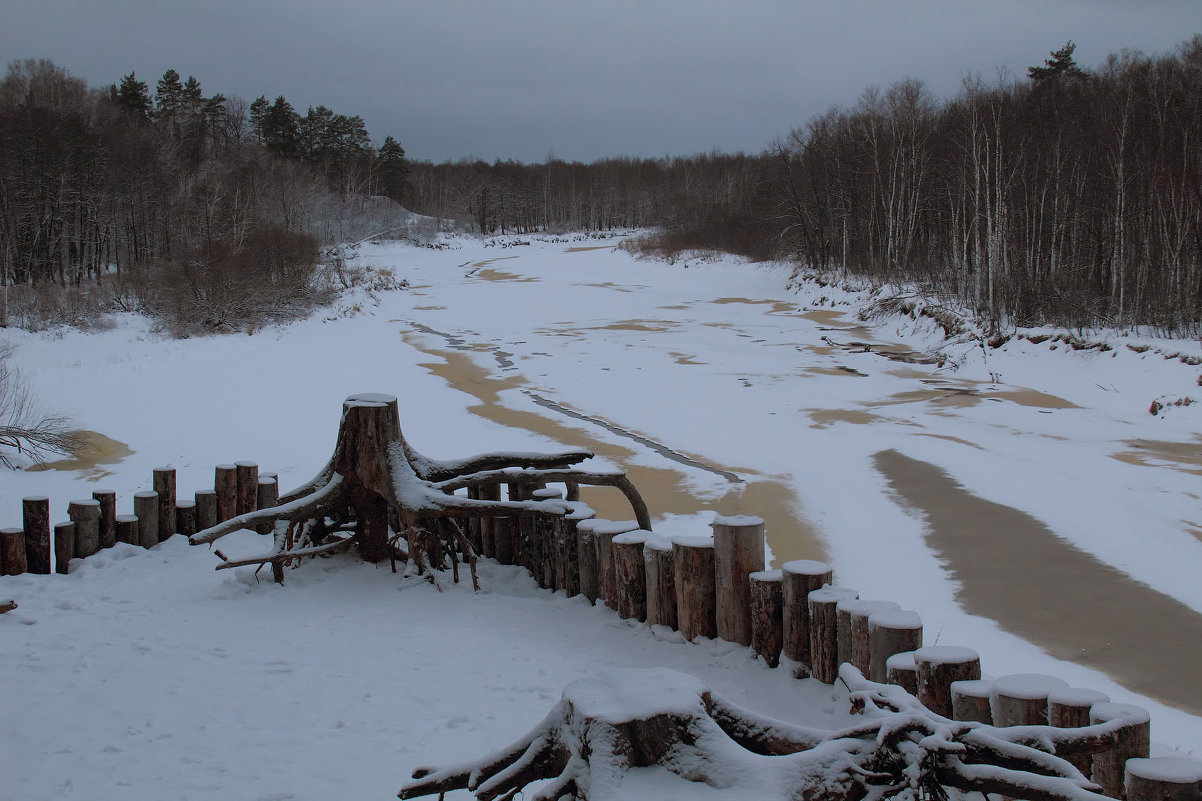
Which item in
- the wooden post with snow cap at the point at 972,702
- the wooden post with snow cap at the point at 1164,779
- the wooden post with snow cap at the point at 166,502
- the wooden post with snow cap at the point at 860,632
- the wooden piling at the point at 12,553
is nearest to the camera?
the wooden post with snow cap at the point at 1164,779

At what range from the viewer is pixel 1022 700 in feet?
9.06

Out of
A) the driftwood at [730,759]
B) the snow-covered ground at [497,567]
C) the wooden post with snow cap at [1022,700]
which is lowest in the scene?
the snow-covered ground at [497,567]

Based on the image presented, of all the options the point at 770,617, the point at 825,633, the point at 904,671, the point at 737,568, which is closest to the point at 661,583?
the point at 737,568

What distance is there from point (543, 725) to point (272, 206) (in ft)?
196

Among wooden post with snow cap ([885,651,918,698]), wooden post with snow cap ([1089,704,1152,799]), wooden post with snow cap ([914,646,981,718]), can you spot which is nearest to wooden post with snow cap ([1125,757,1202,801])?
wooden post with snow cap ([1089,704,1152,799])

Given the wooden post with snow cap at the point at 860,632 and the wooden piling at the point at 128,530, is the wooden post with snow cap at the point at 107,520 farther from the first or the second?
the wooden post with snow cap at the point at 860,632

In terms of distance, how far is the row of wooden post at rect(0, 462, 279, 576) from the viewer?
557 centimetres

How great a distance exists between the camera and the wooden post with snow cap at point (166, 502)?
6.17 m

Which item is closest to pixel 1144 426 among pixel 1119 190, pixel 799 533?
pixel 799 533

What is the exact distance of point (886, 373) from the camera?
16531 mm

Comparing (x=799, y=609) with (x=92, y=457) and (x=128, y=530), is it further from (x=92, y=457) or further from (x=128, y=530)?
(x=92, y=457)

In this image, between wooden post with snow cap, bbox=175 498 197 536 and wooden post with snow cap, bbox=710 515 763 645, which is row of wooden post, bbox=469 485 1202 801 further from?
wooden post with snow cap, bbox=175 498 197 536

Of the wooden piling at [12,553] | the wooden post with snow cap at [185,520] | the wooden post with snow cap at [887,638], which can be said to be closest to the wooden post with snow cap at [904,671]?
the wooden post with snow cap at [887,638]

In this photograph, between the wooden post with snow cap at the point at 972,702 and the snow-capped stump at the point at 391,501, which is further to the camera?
the snow-capped stump at the point at 391,501
